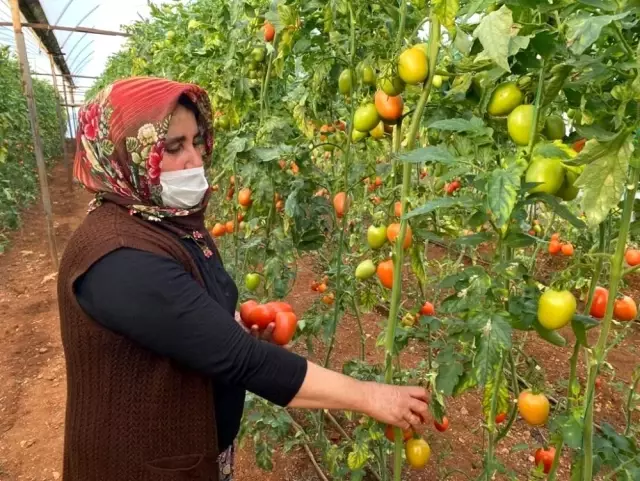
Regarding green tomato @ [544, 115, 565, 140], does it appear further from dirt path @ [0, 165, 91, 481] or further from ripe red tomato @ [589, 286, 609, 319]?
dirt path @ [0, 165, 91, 481]

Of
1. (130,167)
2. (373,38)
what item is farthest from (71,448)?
(373,38)

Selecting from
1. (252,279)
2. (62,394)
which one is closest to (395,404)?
(252,279)

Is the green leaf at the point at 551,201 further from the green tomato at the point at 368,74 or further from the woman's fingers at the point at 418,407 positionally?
the green tomato at the point at 368,74

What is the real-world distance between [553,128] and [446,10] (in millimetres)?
322

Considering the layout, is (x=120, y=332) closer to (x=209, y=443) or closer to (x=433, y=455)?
(x=209, y=443)

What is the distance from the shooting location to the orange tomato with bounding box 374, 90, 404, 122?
1328 mm

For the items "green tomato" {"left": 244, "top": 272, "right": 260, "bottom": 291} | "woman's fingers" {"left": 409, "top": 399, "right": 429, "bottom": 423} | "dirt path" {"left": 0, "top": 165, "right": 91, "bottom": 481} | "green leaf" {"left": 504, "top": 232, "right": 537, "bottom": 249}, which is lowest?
"dirt path" {"left": 0, "top": 165, "right": 91, "bottom": 481}

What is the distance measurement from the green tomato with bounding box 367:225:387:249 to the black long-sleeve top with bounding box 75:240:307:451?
54cm

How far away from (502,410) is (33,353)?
11.6 feet

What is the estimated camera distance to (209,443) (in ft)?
4.33

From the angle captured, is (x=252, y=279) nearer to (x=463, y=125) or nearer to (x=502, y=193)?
(x=463, y=125)

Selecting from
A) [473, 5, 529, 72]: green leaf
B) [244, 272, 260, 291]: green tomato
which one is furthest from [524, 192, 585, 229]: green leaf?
[244, 272, 260, 291]: green tomato

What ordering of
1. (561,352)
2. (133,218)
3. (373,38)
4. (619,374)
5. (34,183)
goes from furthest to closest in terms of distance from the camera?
(34,183) → (561,352) → (619,374) → (373,38) → (133,218)

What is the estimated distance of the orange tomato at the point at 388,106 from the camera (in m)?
1.33
